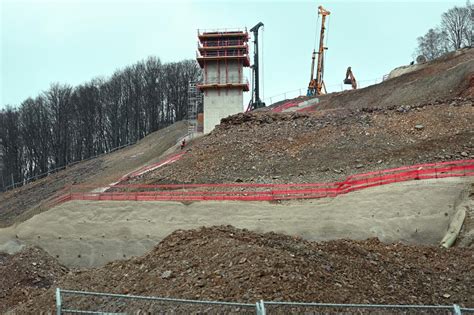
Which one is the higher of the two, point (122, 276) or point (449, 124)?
point (449, 124)

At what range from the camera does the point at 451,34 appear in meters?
66.6

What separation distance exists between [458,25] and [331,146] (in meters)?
47.1

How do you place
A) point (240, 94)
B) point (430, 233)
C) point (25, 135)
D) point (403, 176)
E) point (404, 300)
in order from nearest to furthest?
point (404, 300), point (430, 233), point (403, 176), point (240, 94), point (25, 135)

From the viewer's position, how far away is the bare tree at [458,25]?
6569cm

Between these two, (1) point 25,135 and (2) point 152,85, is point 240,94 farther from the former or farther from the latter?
(1) point 25,135

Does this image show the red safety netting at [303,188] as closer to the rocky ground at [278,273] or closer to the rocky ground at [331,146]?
the rocky ground at [331,146]

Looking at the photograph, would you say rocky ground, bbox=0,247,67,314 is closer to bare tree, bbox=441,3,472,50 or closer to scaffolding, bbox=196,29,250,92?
scaffolding, bbox=196,29,250,92

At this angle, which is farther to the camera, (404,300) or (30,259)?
(30,259)

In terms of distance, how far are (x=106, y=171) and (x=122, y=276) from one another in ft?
105

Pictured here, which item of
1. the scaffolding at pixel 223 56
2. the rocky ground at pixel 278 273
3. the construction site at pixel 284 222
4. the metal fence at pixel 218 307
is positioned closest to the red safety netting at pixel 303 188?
the construction site at pixel 284 222

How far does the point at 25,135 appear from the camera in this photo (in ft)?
234

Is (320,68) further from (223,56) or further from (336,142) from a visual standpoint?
(336,142)

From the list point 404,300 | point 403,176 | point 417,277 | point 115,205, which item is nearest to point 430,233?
point 403,176

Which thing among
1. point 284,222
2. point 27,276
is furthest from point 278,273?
point 27,276
